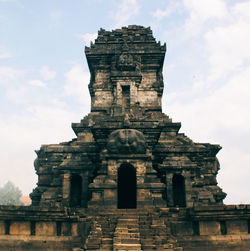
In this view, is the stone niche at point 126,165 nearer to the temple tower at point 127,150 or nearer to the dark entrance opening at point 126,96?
the temple tower at point 127,150

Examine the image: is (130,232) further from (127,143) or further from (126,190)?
(126,190)

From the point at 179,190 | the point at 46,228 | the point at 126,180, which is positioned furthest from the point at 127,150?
the point at 46,228

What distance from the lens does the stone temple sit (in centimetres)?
1177

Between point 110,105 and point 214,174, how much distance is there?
8974 millimetres

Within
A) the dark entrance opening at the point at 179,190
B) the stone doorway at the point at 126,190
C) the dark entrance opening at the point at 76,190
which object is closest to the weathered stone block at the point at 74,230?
the dark entrance opening at the point at 76,190

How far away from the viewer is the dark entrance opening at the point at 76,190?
59.5 feet

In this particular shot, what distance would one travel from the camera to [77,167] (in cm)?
1758

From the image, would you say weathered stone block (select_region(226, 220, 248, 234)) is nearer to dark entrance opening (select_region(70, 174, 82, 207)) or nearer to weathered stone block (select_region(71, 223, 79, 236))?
weathered stone block (select_region(71, 223, 79, 236))

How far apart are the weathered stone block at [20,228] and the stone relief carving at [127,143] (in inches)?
212

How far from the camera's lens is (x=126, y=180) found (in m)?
18.9

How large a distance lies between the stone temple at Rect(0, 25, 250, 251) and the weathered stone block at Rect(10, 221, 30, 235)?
0.04 m

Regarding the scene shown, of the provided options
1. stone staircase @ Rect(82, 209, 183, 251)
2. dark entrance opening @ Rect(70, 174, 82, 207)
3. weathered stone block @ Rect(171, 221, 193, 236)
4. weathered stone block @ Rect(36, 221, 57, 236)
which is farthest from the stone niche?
dark entrance opening @ Rect(70, 174, 82, 207)

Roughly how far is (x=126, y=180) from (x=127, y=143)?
4.56m

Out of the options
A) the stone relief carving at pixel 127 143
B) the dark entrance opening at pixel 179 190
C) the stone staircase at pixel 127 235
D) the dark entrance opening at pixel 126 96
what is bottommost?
the stone staircase at pixel 127 235
